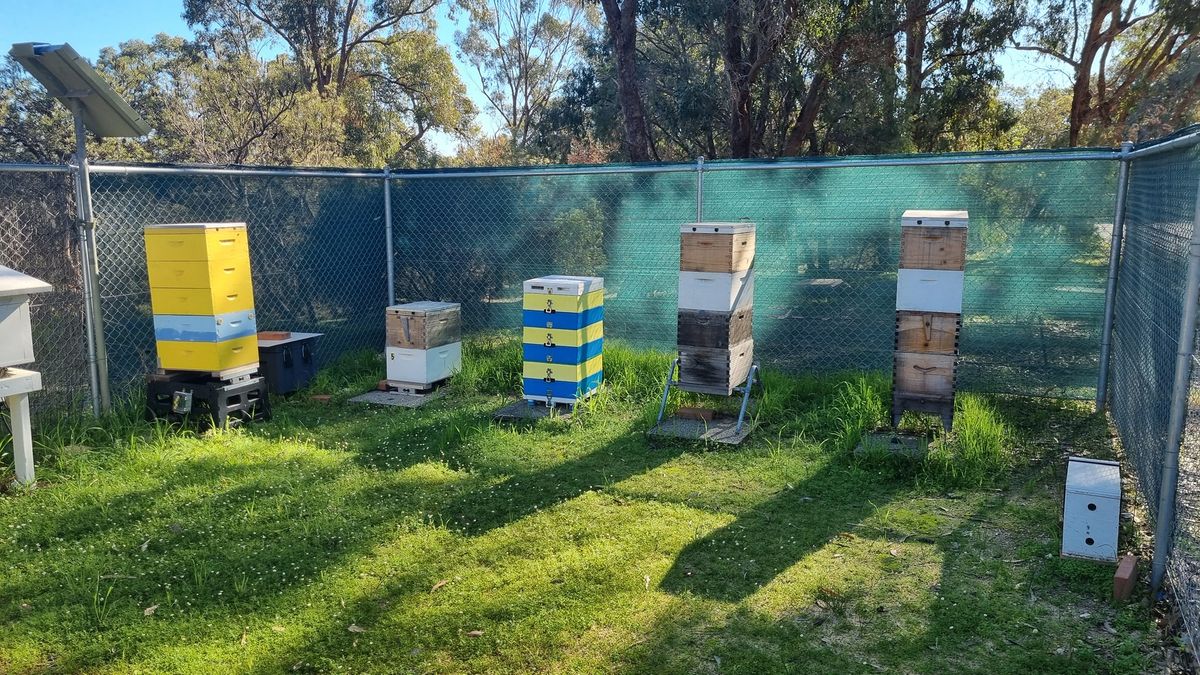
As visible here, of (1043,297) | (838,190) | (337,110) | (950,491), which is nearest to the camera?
(950,491)

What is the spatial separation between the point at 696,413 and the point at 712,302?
40.1 inches

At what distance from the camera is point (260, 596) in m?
3.61

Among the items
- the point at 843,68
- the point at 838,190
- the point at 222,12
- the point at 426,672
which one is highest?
the point at 222,12

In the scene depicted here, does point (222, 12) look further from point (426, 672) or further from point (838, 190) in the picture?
point (426, 672)

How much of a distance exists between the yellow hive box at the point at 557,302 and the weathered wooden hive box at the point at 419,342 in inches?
44.7

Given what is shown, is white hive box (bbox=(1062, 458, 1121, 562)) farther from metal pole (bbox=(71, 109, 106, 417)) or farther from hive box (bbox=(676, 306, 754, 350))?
metal pole (bbox=(71, 109, 106, 417))

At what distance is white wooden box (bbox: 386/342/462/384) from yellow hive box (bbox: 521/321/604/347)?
1.11m

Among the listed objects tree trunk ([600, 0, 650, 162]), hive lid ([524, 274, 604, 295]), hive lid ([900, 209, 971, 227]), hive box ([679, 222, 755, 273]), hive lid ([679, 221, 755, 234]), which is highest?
tree trunk ([600, 0, 650, 162])

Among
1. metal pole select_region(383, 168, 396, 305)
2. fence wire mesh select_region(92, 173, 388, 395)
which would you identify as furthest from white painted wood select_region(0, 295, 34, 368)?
metal pole select_region(383, 168, 396, 305)

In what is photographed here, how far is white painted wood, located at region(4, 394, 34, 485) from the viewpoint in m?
4.68

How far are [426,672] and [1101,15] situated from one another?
16.6m

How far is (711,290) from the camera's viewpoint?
5.44m

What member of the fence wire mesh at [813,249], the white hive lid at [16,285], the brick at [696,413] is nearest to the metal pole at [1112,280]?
the fence wire mesh at [813,249]

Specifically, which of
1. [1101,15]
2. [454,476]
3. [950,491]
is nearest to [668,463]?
[454,476]
